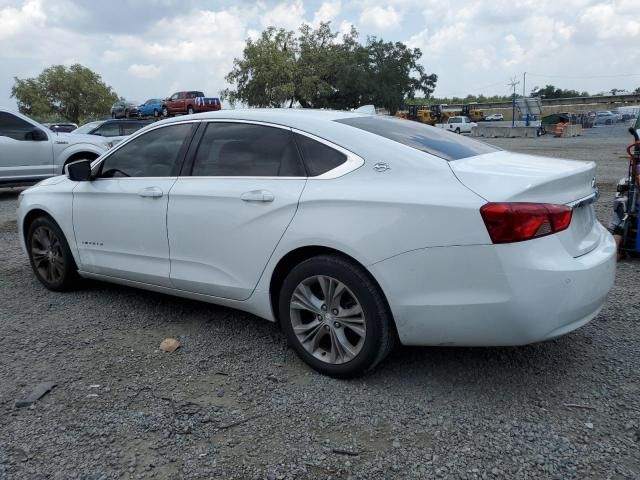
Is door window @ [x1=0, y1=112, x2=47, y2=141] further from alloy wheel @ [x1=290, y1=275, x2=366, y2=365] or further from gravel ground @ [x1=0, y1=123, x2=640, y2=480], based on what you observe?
alloy wheel @ [x1=290, y1=275, x2=366, y2=365]

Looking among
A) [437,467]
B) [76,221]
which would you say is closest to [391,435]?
[437,467]

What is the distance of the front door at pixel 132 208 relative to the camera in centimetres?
416

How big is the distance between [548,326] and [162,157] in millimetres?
2906

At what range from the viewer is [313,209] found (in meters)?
3.32

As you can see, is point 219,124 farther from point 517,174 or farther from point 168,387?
point 517,174

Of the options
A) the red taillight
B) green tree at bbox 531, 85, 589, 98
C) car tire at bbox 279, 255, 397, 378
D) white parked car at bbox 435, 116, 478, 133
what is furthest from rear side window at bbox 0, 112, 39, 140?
green tree at bbox 531, 85, 589, 98

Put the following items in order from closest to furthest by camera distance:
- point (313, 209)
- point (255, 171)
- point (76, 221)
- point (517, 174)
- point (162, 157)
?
point (517, 174) < point (313, 209) < point (255, 171) < point (162, 157) < point (76, 221)

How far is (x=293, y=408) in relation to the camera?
10.3 feet

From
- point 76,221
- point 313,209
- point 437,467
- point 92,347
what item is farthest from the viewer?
point 76,221

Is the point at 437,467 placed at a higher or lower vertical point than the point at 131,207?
lower

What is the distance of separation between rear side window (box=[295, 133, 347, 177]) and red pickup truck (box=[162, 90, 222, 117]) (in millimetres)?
37426

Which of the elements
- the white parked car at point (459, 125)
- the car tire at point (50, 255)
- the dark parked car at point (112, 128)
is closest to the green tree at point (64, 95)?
the white parked car at point (459, 125)

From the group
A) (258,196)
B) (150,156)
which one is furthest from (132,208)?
(258,196)

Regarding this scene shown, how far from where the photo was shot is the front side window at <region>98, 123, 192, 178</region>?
421cm
